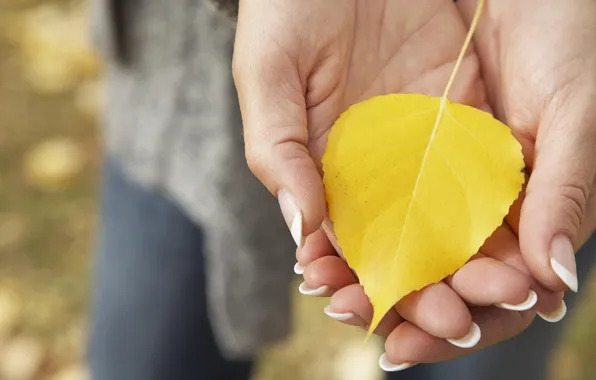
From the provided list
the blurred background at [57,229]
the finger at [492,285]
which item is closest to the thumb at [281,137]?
the finger at [492,285]

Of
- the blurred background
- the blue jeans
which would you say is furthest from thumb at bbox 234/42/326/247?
the blurred background

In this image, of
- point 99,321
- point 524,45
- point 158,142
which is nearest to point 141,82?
point 158,142

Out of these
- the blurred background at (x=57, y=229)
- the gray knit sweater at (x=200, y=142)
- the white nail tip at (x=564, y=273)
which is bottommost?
the blurred background at (x=57, y=229)

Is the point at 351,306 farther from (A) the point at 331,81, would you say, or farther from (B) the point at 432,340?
(A) the point at 331,81

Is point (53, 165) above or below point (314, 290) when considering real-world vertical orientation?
below

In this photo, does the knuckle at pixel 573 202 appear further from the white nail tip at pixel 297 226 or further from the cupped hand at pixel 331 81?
the white nail tip at pixel 297 226

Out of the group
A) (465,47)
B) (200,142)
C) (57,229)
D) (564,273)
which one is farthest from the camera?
(57,229)

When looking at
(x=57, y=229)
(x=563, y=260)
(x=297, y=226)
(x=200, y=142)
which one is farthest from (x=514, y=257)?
(x=57, y=229)
